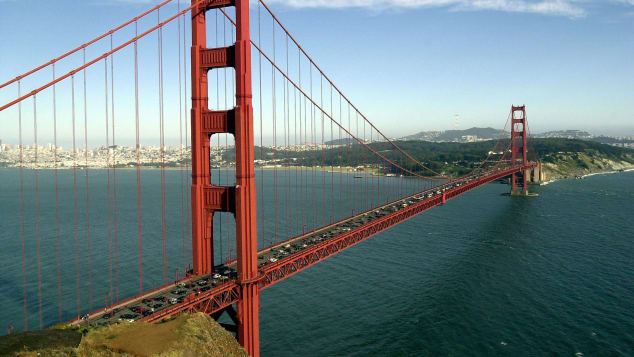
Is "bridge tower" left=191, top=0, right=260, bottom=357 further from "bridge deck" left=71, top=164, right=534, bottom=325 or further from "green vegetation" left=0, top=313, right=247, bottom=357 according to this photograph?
"green vegetation" left=0, top=313, right=247, bottom=357

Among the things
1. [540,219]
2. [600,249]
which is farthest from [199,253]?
[540,219]

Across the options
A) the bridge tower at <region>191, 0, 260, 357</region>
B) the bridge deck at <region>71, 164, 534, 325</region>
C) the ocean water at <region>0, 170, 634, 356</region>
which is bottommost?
the ocean water at <region>0, 170, 634, 356</region>

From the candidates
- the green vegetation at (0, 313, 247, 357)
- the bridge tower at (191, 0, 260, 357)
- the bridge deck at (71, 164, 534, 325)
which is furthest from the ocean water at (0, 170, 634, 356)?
the green vegetation at (0, 313, 247, 357)

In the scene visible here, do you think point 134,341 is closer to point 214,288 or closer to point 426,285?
point 214,288

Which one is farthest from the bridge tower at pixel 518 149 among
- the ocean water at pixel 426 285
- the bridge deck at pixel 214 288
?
the bridge deck at pixel 214 288

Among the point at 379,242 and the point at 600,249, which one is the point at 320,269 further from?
the point at 600,249
